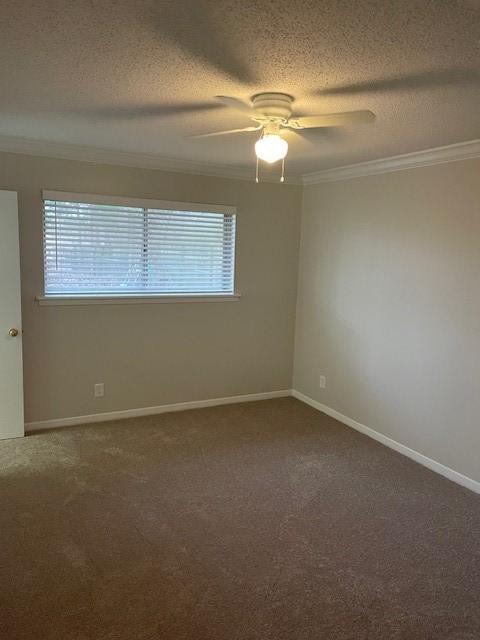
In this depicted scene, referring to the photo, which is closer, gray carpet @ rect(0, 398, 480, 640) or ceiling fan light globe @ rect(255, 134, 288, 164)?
gray carpet @ rect(0, 398, 480, 640)

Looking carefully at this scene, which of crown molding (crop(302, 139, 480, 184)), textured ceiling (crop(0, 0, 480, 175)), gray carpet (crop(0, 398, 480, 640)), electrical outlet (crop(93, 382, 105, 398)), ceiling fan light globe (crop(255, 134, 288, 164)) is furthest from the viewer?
electrical outlet (crop(93, 382, 105, 398))

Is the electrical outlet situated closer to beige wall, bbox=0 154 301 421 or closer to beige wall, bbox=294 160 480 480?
beige wall, bbox=0 154 301 421

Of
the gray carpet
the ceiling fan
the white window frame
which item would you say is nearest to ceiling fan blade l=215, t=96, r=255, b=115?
the ceiling fan

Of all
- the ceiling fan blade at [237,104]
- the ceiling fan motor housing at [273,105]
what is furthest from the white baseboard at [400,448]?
the ceiling fan blade at [237,104]

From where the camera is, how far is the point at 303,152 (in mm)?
3484

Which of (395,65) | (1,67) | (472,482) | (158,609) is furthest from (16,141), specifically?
(472,482)

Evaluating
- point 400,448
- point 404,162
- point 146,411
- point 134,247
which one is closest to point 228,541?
point 400,448

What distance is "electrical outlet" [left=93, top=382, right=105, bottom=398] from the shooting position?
418 centimetres

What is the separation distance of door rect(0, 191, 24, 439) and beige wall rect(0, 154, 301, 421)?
0.51 feet

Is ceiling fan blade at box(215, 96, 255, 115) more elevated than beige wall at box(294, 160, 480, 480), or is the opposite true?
ceiling fan blade at box(215, 96, 255, 115)

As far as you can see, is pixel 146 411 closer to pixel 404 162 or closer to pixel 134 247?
pixel 134 247

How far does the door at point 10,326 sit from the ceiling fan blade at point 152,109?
1.31 m

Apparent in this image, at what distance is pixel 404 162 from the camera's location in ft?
11.7

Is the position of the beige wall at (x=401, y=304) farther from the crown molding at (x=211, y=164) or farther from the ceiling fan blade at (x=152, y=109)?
the ceiling fan blade at (x=152, y=109)
